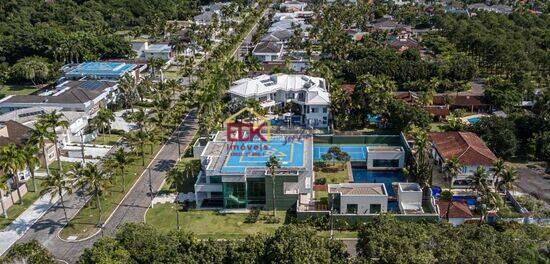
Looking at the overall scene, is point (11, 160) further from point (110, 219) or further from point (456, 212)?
point (456, 212)

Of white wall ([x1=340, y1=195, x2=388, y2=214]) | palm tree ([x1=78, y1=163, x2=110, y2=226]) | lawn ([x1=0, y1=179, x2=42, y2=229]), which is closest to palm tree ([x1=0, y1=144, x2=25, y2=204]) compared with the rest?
lawn ([x1=0, y1=179, x2=42, y2=229])

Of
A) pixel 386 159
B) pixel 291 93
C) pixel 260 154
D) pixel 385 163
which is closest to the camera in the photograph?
pixel 260 154

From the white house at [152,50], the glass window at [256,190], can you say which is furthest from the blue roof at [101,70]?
the glass window at [256,190]

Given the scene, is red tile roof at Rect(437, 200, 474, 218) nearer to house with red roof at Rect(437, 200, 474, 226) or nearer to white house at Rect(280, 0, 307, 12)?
house with red roof at Rect(437, 200, 474, 226)

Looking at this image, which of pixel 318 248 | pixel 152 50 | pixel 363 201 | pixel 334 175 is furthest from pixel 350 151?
pixel 152 50

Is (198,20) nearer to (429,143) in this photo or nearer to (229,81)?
(229,81)

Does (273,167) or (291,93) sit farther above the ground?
(291,93)

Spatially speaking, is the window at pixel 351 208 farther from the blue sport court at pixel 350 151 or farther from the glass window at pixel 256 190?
the blue sport court at pixel 350 151
